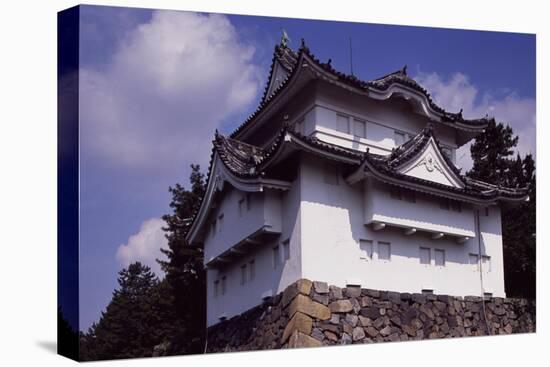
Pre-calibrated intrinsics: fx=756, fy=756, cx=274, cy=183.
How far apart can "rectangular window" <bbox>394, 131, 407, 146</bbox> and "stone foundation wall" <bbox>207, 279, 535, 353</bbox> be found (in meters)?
2.34

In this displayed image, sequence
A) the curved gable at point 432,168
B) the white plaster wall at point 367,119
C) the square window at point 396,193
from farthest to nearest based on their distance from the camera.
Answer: the curved gable at point 432,168 → the square window at point 396,193 → the white plaster wall at point 367,119

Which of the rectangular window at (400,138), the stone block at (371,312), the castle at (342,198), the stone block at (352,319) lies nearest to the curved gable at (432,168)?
the castle at (342,198)

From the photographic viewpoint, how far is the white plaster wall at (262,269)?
32.8 feet

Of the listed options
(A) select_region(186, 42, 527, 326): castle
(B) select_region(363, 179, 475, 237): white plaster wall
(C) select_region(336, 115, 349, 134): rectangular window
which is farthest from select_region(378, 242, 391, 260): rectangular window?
(C) select_region(336, 115, 349, 134): rectangular window

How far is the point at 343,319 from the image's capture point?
10.0 m

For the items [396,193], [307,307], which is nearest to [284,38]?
[396,193]

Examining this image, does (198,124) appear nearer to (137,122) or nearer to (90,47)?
(137,122)

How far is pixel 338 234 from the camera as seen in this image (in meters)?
10.2

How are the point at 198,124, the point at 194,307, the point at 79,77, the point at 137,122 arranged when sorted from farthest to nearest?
1. the point at 194,307
2. the point at 198,124
3. the point at 137,122
4. the point at 79,77

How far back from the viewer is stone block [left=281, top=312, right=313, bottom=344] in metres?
9.63

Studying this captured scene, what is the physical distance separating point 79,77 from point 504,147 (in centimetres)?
681

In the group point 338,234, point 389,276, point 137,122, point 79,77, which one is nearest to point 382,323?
point 389,276

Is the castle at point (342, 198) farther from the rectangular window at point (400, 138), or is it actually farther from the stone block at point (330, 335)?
the stone block at point (330, 335)

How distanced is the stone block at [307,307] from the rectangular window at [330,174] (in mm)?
1667
